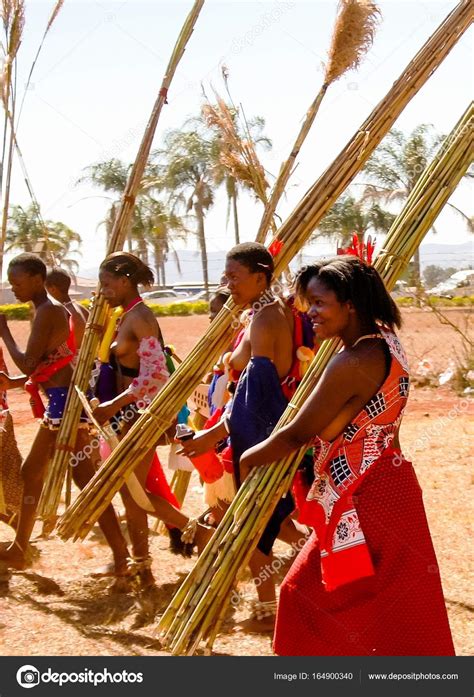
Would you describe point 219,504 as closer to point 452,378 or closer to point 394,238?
point 394,238

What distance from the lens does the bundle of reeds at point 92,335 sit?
4.67m

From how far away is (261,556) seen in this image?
383 centimetres

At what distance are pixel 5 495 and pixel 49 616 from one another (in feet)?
3.22

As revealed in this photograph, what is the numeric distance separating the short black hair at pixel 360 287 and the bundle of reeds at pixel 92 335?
2230 mm

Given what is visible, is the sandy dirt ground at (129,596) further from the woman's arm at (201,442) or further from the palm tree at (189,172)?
the palm tree at (189,172)

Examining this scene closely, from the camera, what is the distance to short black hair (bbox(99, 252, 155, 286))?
443 cm

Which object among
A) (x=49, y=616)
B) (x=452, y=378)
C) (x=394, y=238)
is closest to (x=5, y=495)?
(x=49, y=616)

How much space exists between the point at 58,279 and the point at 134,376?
59.7 inches

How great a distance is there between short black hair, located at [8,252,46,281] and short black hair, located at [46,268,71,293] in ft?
3.48

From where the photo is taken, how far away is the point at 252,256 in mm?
3832

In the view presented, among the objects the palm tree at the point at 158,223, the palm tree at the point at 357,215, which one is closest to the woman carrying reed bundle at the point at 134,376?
the palm tree at the point at 357,215

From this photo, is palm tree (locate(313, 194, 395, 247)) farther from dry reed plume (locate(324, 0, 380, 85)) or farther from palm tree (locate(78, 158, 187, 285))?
dry reed plume (locate(324, 0, 380, 85))

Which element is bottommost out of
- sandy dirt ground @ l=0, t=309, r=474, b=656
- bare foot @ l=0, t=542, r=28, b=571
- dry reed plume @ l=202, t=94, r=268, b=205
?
sandy dirt ground @ l=0, t=309, r=474, b=656

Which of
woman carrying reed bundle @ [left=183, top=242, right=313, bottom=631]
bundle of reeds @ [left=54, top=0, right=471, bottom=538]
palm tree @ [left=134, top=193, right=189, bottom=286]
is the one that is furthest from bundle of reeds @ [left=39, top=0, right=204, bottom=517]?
palm tree @ [left=134, top=193, right=189, bottom=286]
